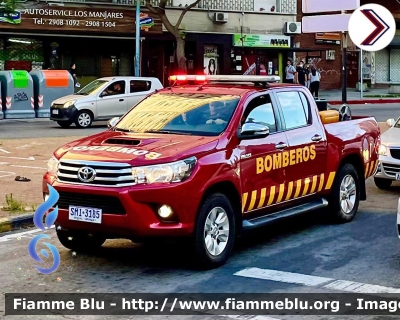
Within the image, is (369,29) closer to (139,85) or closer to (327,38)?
(139,85)

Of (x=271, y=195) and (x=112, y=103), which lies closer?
(x=271, y=195)

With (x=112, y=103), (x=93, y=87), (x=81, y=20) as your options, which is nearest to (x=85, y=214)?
(x=112, y=103)

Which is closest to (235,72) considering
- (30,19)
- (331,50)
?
(331,50)

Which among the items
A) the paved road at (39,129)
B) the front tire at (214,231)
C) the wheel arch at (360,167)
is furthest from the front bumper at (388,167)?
the paved road at (39,129)

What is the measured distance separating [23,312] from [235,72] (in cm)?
3490

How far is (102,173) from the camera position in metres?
7.50

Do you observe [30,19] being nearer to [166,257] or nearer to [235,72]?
[235,72]

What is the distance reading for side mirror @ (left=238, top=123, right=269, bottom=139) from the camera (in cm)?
827

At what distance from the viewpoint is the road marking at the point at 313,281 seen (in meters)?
7.14

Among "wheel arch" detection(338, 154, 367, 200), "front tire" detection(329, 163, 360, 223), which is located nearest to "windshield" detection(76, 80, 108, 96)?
"wheel arch" detection(338, 154, 367, 200)

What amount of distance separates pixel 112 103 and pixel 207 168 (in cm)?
1769

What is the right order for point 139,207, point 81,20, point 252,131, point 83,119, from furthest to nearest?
point 81,20, point 83,119, point 252,131, point 139,207

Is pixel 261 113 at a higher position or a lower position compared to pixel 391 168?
higher

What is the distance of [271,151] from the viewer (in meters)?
8.73
